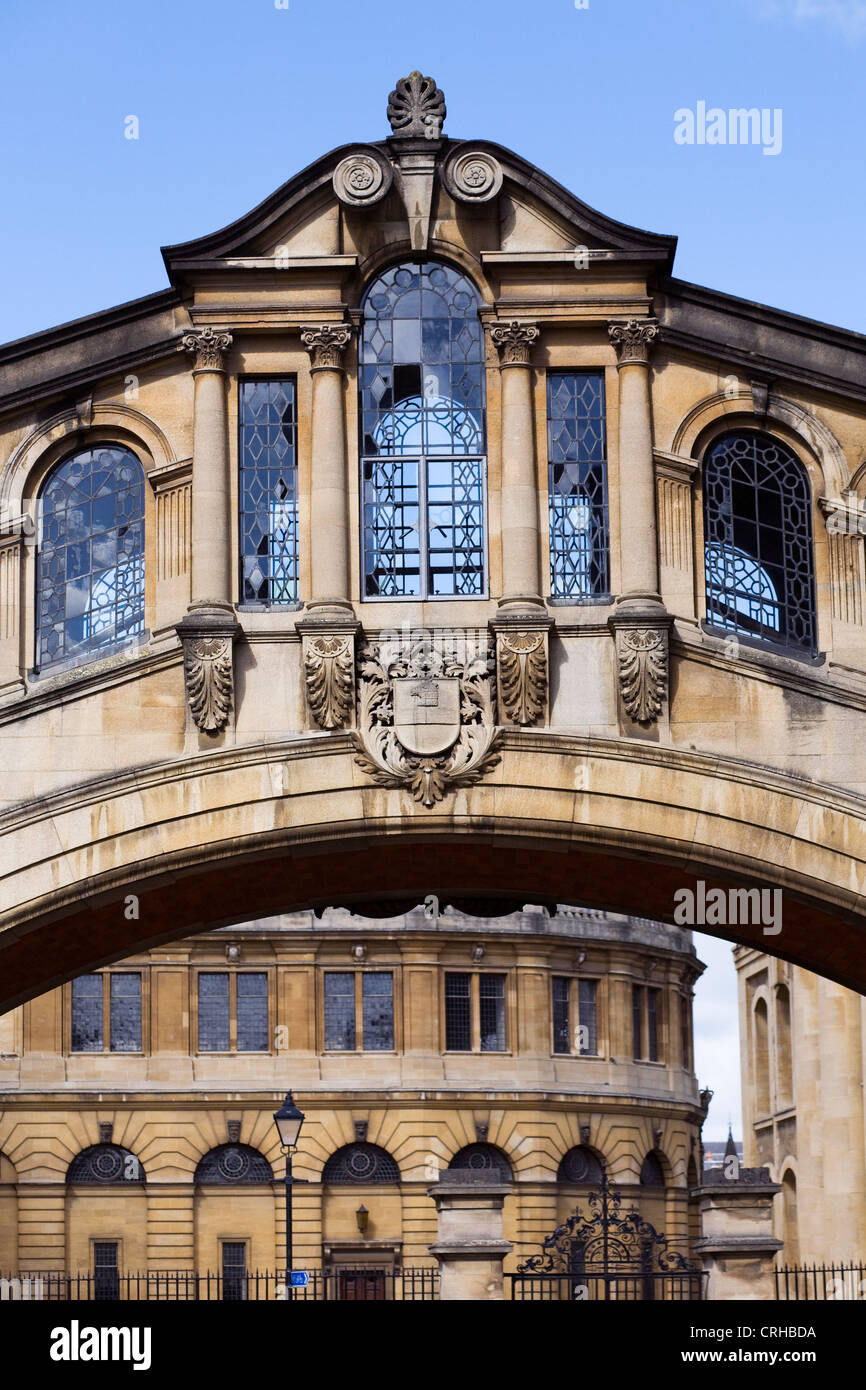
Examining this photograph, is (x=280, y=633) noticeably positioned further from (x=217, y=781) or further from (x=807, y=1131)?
(x=807, y=1131)

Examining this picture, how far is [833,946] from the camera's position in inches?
885

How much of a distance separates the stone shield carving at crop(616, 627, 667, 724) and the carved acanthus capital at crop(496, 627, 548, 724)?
2.49ft

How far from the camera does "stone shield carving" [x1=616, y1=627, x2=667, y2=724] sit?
66.8ft

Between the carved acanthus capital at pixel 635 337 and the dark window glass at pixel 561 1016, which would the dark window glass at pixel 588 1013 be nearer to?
the dark window glass at pixel 561 1016

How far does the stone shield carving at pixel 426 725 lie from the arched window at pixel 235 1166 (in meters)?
41.1

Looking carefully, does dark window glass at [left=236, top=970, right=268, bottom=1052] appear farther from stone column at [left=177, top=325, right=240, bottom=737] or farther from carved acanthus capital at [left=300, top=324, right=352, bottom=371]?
carved acanthus capital at [left=300, top=324, right=352, bottom=371]

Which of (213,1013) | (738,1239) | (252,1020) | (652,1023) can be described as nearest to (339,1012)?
(252,1020)

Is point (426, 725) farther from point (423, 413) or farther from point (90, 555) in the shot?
point (90, 555)

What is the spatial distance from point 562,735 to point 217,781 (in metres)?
3.27

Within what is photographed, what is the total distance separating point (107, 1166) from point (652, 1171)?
663 inches

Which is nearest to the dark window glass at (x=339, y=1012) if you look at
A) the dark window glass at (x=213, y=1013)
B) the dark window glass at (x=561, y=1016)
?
the dark window glass at (x=213, y=1013)

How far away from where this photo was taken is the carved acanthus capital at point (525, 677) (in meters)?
20.4
